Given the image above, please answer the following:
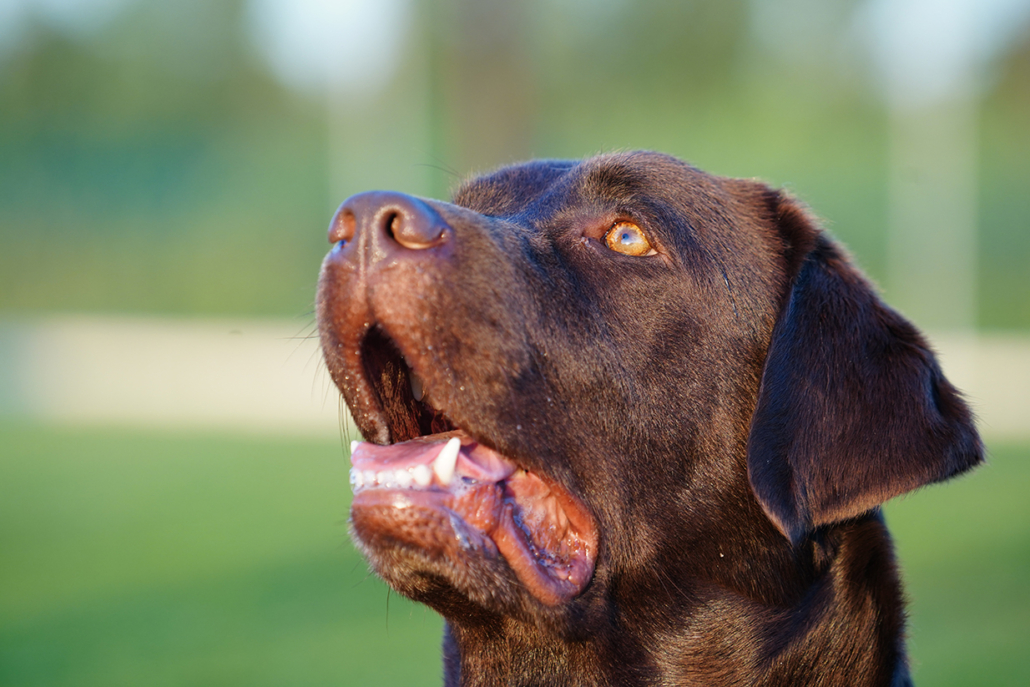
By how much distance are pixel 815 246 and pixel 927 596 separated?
182 inches

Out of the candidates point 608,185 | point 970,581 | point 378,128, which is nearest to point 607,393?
point 608,185

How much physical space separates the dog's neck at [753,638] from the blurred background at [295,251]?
1.54 m

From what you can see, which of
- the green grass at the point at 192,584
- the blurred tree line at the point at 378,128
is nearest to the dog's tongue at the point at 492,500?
the green grass at the point at 192,584

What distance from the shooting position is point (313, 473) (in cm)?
1136

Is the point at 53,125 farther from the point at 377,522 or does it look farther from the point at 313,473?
the point at 377,522

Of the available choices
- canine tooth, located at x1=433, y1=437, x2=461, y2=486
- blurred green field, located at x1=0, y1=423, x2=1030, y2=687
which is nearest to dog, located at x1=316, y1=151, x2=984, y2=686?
canine tooth, located at x1=433, y1=437, x2=461, y2=486

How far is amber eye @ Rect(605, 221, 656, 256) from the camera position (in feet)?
9.27

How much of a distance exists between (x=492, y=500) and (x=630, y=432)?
45 cm

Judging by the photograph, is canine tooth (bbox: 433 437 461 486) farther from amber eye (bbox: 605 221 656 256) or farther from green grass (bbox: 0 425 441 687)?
amber eye (bbox: 605 221 656 256)

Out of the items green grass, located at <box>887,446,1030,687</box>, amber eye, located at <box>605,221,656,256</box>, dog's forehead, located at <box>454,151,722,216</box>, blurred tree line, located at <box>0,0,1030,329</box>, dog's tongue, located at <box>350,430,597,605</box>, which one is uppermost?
blurred tree line, located at <box>0,0,1030,329</box>

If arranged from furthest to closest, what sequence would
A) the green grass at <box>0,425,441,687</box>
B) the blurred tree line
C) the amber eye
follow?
the blurred tree line, the green grass at <box>0,425,441,687</box>, the amber eye

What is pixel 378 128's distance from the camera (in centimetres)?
2016

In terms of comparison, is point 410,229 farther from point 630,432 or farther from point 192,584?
point 192,584

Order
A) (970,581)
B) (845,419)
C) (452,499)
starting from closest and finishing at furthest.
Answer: (452,499)
(845,419)
(970,581)
